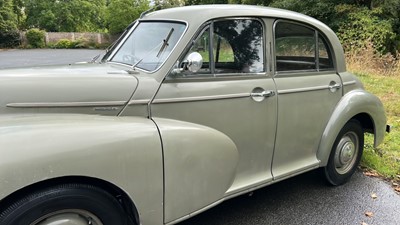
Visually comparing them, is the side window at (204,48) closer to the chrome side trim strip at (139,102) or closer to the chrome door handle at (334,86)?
the chrome side trim strip at (139,102)

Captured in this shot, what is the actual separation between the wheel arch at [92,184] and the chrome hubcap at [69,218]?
0.54 ft

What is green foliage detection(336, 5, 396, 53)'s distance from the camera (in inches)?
667

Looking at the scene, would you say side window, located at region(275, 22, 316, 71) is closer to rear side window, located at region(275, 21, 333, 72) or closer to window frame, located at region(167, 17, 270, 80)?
rear side window, located at region(275, 21, 333, 72)

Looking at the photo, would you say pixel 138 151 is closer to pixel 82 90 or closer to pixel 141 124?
pixel 141 124

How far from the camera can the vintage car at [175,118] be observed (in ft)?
6.77

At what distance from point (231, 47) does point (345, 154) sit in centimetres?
189

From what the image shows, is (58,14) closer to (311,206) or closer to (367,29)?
(367,29)

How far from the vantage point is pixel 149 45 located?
9.87 feet

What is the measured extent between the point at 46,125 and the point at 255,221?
2035 millimetres

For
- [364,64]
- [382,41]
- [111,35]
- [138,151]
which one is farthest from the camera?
[111,35]

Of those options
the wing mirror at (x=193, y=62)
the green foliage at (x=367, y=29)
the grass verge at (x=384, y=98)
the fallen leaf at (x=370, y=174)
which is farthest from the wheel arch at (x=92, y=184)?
the green foliage at (x=367, y=29)

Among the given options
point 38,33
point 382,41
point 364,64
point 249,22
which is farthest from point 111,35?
point 249,22

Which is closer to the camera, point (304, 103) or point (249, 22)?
point (249, 22)

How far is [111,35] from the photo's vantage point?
160 ft
